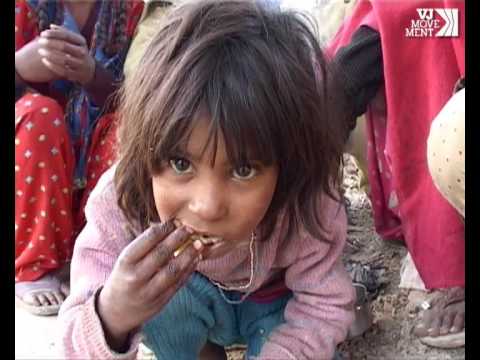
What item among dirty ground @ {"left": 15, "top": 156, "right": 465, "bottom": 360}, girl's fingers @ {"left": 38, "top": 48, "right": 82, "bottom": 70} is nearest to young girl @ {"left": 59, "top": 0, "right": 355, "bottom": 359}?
dirty ground @ {"left": 15, "top": 156, "right": 465, "bottom": 360}

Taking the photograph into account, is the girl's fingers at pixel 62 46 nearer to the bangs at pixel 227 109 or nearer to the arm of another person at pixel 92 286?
the arm of another person at pixel 92 286

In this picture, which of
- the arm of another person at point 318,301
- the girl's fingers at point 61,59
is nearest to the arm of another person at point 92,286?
the arm of another person at point 318,301

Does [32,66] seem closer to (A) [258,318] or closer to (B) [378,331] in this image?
(A) [258,318]

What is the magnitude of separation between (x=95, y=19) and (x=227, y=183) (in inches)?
30.5

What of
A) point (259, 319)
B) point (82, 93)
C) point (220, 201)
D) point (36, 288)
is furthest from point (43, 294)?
point (220, 201)

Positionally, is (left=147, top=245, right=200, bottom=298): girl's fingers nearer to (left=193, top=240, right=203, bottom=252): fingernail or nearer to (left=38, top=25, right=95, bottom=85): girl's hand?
(left=193, top=240, right=203, bottom=252): fingernail

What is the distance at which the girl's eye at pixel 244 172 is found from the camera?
2.86 feet

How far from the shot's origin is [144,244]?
0.87m

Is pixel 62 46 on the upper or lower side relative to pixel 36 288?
upper

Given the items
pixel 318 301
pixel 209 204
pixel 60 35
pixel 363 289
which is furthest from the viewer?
pixel 363 289

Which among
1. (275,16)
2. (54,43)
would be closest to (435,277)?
(275,16)

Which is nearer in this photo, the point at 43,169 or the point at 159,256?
the point at 159,256

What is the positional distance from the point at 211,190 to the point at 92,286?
0.88 ft

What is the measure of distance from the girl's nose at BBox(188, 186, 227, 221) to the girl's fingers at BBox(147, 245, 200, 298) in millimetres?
54
